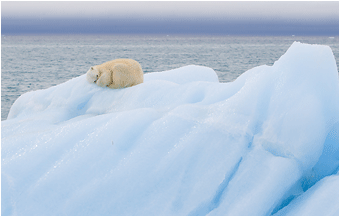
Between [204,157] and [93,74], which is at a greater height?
[93,74]

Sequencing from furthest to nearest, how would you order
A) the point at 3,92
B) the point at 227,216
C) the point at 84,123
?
the point at 3,92 < the point at 84,123 < the point at 227,216

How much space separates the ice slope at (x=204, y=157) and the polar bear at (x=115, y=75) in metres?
1.61

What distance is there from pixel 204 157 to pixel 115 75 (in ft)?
7.91

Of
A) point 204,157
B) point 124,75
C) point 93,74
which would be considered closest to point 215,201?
point 204,157

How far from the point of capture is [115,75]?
4.34m

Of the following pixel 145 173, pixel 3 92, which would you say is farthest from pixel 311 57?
pixel 3 92

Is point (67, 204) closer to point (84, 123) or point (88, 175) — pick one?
point (88, 175)

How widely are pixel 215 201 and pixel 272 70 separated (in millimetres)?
1454

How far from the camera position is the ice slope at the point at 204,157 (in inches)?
85.8

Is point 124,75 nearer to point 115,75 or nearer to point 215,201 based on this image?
point 115,75

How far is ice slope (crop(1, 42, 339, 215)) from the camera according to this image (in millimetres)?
2180

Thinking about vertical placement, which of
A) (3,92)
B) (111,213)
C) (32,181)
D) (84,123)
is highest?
(84,123)

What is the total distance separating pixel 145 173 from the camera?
231cm

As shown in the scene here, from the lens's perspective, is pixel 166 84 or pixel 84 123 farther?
pixel 166 84
